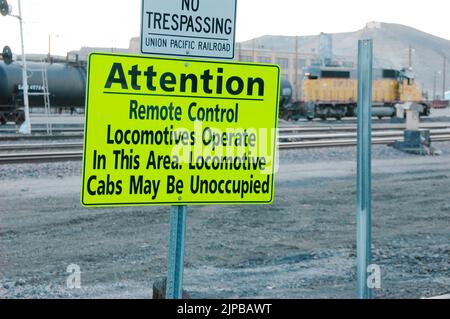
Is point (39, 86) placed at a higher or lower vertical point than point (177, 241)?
higher

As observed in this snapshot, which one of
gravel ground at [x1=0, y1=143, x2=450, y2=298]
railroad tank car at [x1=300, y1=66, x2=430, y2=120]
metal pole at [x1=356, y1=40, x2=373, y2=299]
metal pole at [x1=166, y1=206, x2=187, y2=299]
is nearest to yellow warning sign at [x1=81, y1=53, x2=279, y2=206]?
metal pole at [x1=166, y1=206, x2=187, y2=299]

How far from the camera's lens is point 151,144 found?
3.47 m

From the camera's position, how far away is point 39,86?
1341 inches

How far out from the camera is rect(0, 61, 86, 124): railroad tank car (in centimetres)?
3353

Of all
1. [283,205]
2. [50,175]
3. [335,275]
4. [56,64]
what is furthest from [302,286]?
[56,64]

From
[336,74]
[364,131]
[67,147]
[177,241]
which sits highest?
[336,74]

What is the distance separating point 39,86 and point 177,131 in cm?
3198

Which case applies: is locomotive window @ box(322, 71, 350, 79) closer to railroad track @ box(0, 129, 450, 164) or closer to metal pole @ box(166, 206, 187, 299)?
railroad track @ box(0, 129, 450, 164)

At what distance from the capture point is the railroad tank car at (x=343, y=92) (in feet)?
159

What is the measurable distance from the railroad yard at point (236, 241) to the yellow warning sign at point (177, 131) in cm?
357

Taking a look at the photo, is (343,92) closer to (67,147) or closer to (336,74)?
(336,74)

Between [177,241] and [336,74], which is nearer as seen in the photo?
[177,241]

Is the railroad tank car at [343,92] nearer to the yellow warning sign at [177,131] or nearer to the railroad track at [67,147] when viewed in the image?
the railroad track at [67,147]

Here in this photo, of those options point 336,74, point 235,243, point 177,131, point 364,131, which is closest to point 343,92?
point 336,74
